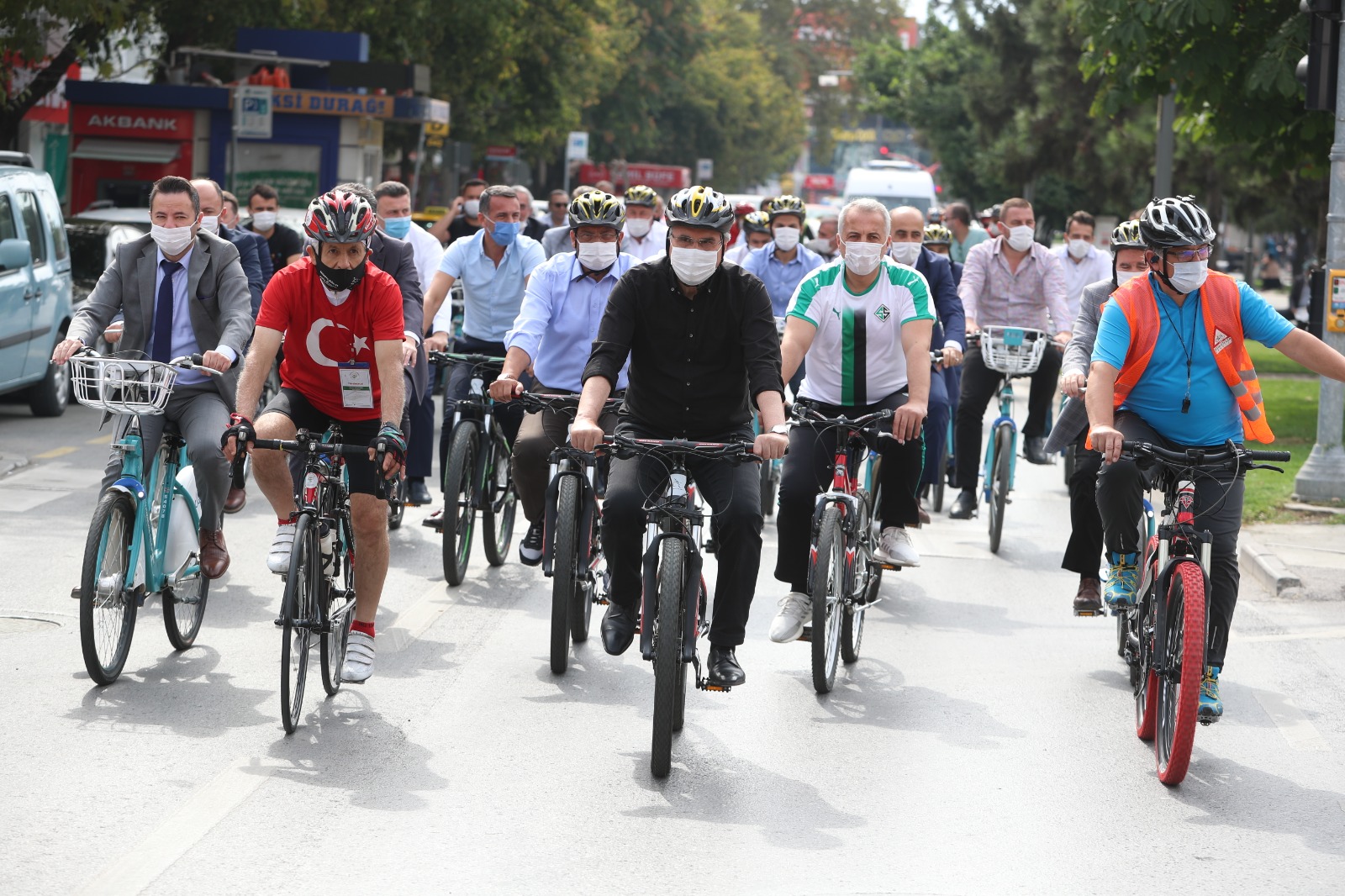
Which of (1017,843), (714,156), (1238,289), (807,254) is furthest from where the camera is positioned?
(714,156)

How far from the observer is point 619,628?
6625 mm

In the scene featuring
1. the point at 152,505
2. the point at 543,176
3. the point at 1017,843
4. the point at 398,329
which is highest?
the point at 543,176

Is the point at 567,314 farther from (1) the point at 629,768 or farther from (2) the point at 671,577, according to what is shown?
(1) the point at 629,768

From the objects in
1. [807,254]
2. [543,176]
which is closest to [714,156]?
[543,176]

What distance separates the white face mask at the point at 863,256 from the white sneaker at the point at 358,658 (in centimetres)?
250

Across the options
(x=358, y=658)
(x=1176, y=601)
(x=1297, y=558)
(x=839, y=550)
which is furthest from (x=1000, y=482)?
(x=358, y=658)

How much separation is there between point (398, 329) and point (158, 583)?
1504 millimetres

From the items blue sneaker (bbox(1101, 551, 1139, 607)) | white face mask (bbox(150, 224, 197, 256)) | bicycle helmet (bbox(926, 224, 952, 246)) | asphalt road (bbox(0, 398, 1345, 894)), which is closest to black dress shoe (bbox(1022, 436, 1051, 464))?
bicycle helmet (bbox(926, 224, 952, 246))

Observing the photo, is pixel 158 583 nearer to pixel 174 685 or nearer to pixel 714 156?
pixel 174 685

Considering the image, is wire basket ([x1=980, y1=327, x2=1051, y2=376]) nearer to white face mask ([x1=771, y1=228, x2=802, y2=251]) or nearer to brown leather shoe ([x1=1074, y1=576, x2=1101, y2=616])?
white face mask ([x1=771, y1=228, x2=802, y2=251])

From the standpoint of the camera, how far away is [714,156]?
79.8 meters

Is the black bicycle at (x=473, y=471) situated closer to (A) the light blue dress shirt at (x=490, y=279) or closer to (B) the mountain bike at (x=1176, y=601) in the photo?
(A) the light blue dress shirt at (x=490, y=279)

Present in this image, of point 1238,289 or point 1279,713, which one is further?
point 1279,713

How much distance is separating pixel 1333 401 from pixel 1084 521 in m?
5.39
